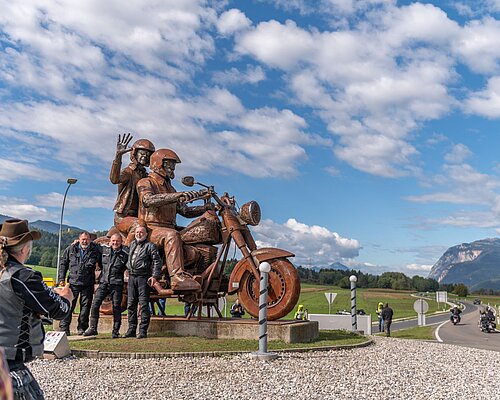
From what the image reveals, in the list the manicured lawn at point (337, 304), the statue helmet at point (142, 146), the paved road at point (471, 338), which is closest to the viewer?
the statue helmet at point (142, 146)

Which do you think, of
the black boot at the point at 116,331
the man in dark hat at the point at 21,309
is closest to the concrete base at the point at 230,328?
the black boot at the point at 116,331

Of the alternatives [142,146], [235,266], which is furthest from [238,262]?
[142,146]

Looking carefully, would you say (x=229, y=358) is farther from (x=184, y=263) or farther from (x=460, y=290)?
(x=460, y=290)

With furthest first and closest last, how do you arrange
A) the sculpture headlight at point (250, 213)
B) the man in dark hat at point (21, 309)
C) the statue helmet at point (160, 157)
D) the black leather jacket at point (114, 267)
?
the statue helmet at point (160, 157), the sculpture headlight at point (250, 213), the black leather jacket at point (114, 267), the man in dark hat at point (21, 309)

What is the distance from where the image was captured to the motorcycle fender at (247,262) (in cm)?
1026

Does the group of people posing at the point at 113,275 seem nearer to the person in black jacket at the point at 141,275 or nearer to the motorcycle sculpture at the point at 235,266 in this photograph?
the person in black jacket at the point at 141,275

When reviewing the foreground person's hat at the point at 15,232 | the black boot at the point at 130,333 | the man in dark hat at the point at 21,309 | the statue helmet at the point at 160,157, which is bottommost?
the black boot at the point at 130,333

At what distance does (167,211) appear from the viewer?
37.0 ft

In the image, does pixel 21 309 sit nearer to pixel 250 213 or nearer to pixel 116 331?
pixel 116 331

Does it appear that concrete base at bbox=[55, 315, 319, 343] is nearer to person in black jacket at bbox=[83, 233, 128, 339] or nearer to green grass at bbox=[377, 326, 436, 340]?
person in black jacket at bbox=[83, 233, 128, 339]

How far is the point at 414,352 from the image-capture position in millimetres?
10234

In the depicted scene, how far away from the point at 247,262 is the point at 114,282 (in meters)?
2.45

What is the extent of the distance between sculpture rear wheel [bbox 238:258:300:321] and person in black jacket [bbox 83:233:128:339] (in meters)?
2.23

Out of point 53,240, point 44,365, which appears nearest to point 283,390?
point 44,365
